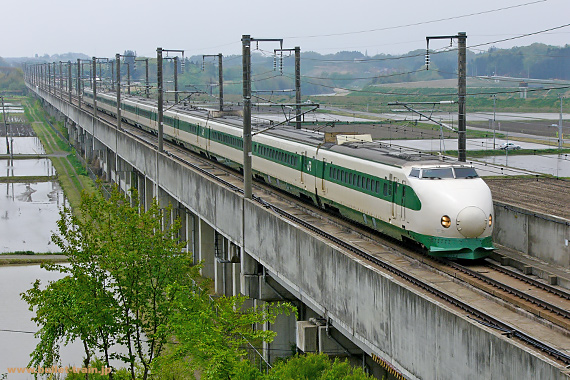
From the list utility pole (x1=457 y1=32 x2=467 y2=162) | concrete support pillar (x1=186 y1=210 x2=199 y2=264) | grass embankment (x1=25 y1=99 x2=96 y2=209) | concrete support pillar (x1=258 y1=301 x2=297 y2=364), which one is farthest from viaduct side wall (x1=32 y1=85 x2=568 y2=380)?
grass embankment (x1=25 y1=99 x2=96 y2=209)

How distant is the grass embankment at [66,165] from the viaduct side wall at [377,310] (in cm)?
3171

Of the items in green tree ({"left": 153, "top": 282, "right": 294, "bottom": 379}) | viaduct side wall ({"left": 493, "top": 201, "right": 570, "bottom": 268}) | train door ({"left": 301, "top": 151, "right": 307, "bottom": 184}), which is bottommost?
green tree ({"left": 153, "top": 282, "right": 294, "bottom": 379})

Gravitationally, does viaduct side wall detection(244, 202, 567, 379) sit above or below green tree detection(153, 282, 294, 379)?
above

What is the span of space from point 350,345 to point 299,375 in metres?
3.72

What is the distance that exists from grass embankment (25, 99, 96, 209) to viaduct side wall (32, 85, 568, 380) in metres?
31.7

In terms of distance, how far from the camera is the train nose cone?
24219 mm

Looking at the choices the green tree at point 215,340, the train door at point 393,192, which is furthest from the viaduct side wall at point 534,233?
the green tree at point 215,340

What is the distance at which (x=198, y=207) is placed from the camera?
133 feet

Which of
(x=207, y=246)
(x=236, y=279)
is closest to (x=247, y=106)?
(x=236, y=279)

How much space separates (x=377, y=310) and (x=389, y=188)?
8.56 metres

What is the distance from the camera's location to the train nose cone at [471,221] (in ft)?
79.5

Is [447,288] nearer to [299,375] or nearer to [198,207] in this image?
[299,375]

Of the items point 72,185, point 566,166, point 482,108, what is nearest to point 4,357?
point 566,166

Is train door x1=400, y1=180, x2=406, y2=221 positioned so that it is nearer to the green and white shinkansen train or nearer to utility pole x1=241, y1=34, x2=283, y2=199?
the green and white shinkansen train
